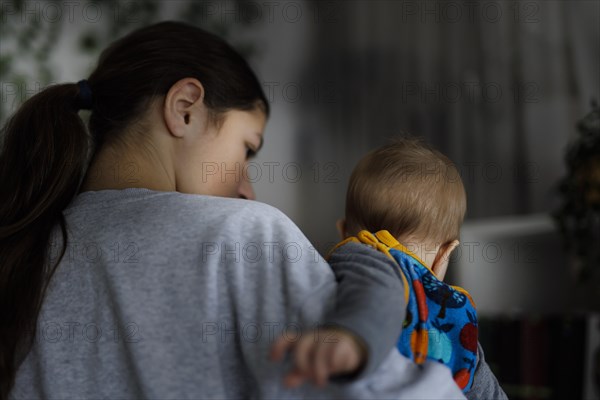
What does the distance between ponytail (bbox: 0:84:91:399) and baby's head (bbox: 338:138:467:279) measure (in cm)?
45

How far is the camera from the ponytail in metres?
Result: 0.82

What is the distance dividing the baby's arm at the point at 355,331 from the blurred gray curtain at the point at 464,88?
7.20 ft

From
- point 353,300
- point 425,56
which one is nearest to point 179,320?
point 353,300

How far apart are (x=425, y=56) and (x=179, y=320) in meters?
2.72

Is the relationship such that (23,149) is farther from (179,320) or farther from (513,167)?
(513,167)

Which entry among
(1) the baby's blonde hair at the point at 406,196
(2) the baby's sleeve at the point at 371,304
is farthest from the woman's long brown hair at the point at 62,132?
(2) the baby's sleeve at the point at 371,304

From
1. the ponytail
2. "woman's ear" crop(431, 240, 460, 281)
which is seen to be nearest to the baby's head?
"woman's ear" crop(431, 240, 460, 281)

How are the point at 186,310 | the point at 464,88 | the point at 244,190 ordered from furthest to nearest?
the point at 464,88 → the point at 244,190 → the point at 186,310

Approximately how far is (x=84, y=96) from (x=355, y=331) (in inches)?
29.5

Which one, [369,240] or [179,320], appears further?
[369,240]

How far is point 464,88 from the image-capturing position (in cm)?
303

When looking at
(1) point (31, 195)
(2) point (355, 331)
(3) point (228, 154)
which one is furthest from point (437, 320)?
(1) point (31, 195)

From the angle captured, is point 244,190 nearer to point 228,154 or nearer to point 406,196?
point 228,154

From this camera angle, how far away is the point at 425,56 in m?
3.23
